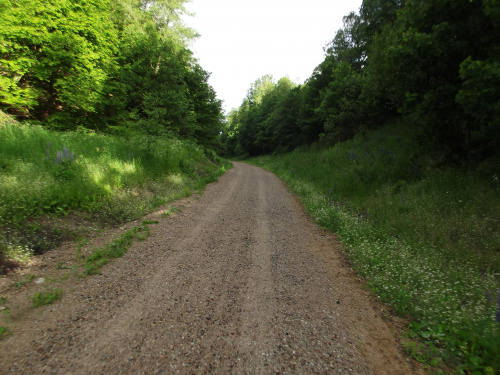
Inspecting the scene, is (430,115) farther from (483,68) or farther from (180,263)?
(180,263)

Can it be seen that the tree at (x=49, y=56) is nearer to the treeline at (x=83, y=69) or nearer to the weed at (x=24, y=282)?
the treeline at (x=83, y=69)

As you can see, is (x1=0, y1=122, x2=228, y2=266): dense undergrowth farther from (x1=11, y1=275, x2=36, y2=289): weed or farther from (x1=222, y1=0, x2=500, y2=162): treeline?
(x1=222, y1=0, x2=500, y2=162): treeline

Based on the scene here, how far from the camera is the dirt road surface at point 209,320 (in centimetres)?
226

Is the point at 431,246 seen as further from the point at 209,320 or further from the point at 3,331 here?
the point at 3,331

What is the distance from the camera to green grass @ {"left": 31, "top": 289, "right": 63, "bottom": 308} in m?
2.95

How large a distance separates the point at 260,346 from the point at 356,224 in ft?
15.7

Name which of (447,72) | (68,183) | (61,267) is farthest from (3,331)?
(447,72)

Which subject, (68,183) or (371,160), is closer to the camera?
(68,183)

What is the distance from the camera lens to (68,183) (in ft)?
19.2

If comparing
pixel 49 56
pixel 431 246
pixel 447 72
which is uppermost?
pixel 447 72

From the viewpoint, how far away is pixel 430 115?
8422 mm

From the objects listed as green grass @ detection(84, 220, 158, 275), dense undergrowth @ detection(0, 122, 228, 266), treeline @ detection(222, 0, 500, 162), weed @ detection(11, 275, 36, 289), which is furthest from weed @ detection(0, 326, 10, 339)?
treeline @ detection(222, 0, 500, 162)

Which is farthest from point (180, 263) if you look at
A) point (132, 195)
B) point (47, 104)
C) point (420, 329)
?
point (47, 104)

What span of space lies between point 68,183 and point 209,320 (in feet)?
17.8
